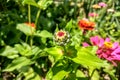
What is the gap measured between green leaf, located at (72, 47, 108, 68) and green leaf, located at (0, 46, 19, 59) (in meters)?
0.52

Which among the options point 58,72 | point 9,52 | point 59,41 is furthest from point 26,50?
point 59,41

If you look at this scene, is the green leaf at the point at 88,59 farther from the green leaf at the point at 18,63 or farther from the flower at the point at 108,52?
the green leaf at the point at 18,63

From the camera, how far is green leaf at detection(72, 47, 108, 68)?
1468 mm

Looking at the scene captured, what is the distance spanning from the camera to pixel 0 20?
2.11m

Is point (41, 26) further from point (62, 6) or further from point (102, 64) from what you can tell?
point (102, 64)

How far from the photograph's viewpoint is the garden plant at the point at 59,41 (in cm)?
154

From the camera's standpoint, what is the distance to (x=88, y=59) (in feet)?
4.93

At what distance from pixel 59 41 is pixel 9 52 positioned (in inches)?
25.1

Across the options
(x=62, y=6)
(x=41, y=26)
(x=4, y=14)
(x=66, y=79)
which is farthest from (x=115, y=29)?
(x=66, y=79)

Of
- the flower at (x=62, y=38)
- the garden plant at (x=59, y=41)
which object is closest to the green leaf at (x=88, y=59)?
the garden plant at (x=59, y=41)

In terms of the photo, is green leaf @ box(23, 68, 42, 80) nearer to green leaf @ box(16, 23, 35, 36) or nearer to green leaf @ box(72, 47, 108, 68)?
green leaf @ box(16, 23, 35, 36)

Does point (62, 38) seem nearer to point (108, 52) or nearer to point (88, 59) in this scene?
point (88, 59)

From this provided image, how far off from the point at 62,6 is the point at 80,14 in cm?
15

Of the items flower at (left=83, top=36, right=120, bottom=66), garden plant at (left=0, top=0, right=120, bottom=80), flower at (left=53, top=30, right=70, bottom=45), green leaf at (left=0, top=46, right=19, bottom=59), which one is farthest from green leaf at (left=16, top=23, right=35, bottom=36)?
flower at (left=53, top=30, right=70, bottom=45)
